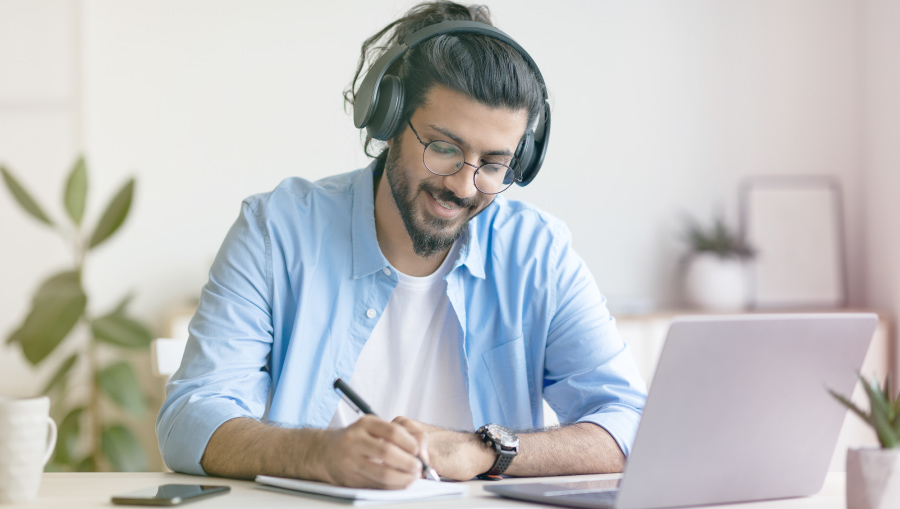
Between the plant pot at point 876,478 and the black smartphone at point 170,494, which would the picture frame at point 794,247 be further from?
the black smartphone at point 170,494

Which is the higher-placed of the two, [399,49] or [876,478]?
[399,49]

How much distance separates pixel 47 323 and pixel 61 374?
21 centimetres

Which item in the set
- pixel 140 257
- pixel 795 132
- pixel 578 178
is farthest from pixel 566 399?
pixel 795 132

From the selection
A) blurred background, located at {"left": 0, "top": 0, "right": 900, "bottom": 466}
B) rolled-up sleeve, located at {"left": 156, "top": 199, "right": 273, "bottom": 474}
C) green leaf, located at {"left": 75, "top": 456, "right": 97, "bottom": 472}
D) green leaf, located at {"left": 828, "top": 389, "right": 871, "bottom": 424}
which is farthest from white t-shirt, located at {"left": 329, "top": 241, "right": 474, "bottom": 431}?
green leaf, located at {"left": 75, "top": 456, "right": 97, "bottom": 472}

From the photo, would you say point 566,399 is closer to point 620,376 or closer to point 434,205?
point 620,376

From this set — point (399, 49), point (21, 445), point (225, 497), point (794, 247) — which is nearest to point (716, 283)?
point (794, 247)

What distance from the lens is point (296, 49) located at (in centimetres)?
319

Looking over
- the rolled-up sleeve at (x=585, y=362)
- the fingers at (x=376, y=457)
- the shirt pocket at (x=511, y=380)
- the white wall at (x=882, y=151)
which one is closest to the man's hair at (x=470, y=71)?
the rolled-up sleeve at (x=585, y=362)

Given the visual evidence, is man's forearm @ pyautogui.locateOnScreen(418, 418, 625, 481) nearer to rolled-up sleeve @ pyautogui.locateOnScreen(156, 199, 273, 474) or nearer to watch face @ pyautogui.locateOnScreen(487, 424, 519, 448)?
watch face @ pyautogui.locateOnScreen(487, 424, 519, 448)

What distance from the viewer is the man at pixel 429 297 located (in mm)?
1403

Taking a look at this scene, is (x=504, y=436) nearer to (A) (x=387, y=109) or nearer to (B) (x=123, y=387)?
(A) (x=387, y=109)

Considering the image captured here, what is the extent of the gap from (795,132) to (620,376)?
2363mm

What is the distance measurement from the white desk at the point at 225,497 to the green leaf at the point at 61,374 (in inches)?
72.8

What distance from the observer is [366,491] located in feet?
3.16
